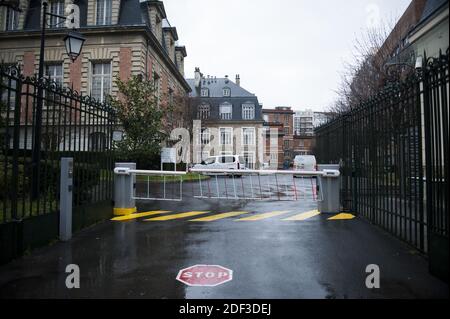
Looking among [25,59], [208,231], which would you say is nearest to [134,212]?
[208,231]

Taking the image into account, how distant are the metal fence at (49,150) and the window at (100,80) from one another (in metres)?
18.1

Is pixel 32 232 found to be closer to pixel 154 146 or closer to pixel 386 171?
pixel 386 171

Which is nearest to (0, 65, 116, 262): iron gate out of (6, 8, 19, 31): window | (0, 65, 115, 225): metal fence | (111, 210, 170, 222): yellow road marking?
(0, 65, 115, 225): metal fence

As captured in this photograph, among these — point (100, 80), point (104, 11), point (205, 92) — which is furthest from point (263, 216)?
point (205, 92)

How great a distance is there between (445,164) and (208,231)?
4118 millimetres

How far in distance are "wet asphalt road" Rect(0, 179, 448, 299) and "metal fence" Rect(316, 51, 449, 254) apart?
0.50 m

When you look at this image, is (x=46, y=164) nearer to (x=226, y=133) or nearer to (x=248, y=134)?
(x=226, y=133)

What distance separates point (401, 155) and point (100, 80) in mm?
23197

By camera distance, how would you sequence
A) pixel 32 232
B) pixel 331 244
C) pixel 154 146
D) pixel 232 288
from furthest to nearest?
pixel 154 146 → pixel 331 244 → pixel 32 232 → pixel 232 288

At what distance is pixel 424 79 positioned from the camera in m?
4.52

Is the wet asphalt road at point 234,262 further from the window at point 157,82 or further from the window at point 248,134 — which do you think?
the window at point 248,134

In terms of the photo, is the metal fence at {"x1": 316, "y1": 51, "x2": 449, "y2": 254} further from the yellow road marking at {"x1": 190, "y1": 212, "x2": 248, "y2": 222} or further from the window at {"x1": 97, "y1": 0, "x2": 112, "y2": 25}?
the window at {"x1": 97, "y1": 0, "x2": 112, "y2": 25}

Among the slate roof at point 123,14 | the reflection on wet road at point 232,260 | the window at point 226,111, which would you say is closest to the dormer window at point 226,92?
the window at point 226,111

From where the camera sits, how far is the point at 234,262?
4664 millimetres
